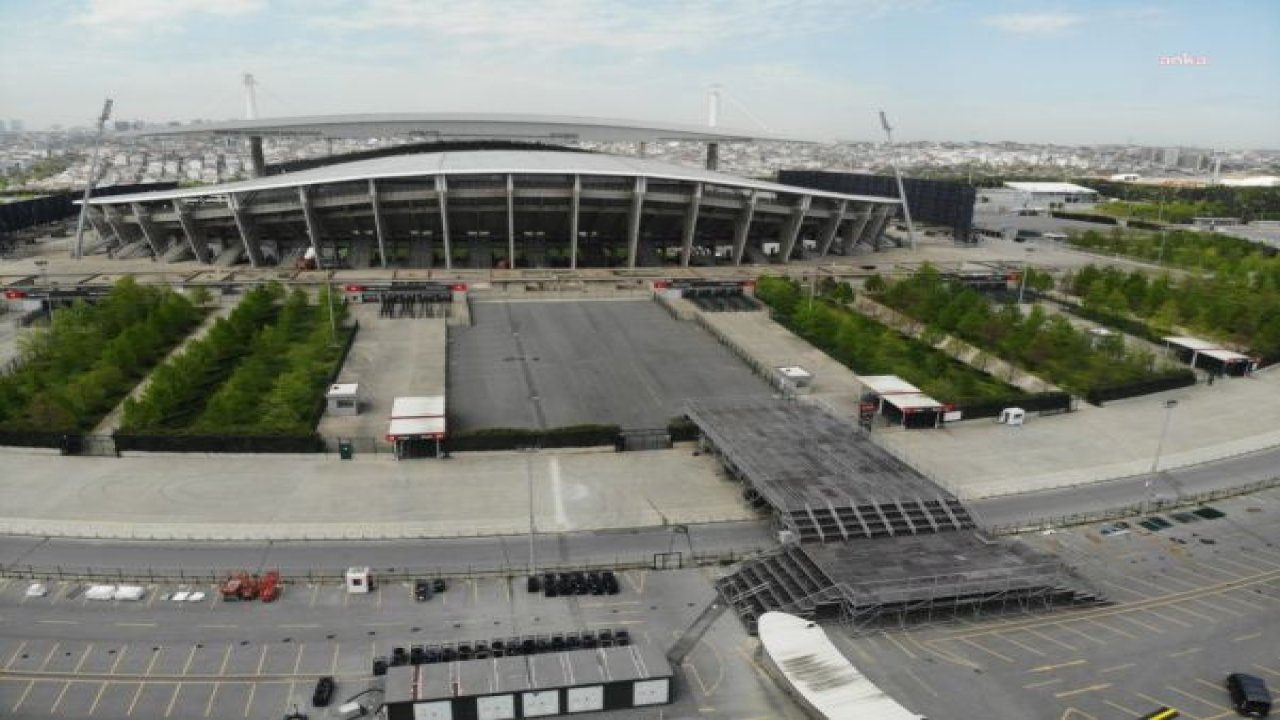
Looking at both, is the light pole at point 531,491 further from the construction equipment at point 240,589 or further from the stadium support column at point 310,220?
the stadium support column at point 310,220

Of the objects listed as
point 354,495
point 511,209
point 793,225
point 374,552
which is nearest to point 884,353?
point 354,495

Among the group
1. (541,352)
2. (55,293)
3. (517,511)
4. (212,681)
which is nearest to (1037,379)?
(541,352)

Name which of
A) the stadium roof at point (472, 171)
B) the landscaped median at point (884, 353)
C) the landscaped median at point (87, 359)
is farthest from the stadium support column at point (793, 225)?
the landscaped median at point (87, 359)

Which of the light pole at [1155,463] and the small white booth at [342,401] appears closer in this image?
the light pole at [1155,463]

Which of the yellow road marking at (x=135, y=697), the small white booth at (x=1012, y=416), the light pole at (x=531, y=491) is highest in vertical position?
the small white booth at (x=1012, y=416)

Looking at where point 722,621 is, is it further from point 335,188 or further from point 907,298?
point 335,188

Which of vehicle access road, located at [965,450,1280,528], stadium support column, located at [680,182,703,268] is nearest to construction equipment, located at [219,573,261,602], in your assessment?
vehicle access road, located at [965,450,1280,528]

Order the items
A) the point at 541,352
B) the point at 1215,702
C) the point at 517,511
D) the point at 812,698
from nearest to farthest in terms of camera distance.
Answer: the point at 812,698 < the point at 1215,702 < the point at 517,511 < the point at 541,352
